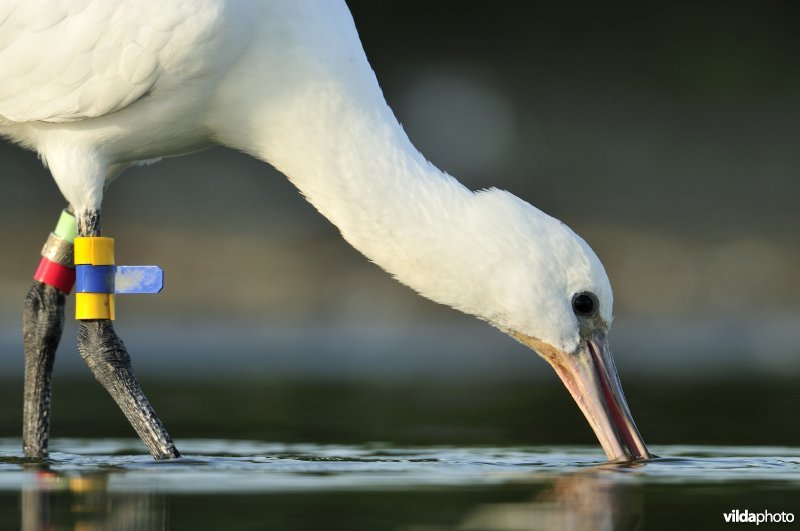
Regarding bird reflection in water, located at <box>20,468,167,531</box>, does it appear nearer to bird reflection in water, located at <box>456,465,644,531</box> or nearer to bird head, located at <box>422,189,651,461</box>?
bird reflection in water, located at <box>456,465,644,531</box>

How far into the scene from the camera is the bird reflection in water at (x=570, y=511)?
6.64 m

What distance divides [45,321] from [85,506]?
3.23 meters

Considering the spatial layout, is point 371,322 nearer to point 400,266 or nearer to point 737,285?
point 737,285

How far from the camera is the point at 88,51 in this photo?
8.96 m

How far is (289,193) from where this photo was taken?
2058cm

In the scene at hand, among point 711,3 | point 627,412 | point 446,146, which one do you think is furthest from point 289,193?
point 627,412

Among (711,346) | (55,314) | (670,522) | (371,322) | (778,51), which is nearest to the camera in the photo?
(670,522)

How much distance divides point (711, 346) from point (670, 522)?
39.1 ft

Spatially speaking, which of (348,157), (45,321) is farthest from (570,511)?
(45,321)

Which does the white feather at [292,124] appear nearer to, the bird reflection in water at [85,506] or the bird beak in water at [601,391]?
the bird beak in water at [601,391]

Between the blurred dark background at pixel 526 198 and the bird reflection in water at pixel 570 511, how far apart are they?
6777mm

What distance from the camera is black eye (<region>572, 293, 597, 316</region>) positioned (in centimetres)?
878

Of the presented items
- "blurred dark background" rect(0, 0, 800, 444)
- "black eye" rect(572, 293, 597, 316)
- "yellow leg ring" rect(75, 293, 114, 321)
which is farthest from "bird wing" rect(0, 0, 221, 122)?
"blurred dark background" rect(0, 0, 800, 444)

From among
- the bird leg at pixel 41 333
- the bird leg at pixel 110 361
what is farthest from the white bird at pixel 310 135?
the bird leg at pixel 41 333
